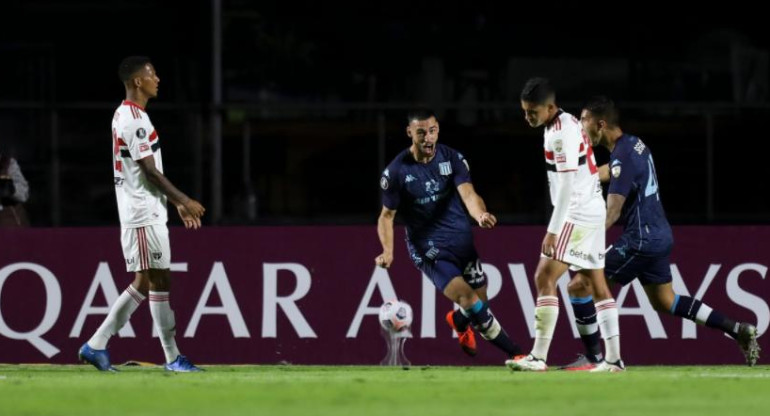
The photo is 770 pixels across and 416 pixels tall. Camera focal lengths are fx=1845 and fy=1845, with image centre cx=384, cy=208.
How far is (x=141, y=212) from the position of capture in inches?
503

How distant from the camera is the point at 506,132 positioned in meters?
19.5

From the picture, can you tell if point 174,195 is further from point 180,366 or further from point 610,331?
point 610,331

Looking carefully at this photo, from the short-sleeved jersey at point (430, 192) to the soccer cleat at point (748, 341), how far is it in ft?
6.93

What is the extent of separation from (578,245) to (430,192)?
180cm

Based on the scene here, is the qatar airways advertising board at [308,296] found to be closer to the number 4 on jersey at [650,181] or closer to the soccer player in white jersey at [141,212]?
the number 4 on jersey at [650,181]

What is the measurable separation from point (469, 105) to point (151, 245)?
751cm

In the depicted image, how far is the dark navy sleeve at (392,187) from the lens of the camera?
13.8 m

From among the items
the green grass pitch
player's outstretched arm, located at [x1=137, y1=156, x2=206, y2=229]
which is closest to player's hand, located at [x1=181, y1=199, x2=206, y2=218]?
player's outstretched arm, located at [x1=137, y1=156, x2=206, y2=229]

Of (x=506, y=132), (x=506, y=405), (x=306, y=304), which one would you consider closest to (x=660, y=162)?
(x=506, y=132)

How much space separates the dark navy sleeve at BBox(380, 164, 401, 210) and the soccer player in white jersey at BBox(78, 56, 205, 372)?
170 centimetres

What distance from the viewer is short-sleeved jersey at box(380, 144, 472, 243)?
13711mm

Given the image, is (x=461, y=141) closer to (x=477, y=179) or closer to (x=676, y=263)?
(x=477, y=179)

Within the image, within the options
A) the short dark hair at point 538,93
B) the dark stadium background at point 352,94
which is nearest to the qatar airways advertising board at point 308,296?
the short dark hair at point 538,93

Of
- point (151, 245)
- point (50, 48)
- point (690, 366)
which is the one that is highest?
point (50, 48)
